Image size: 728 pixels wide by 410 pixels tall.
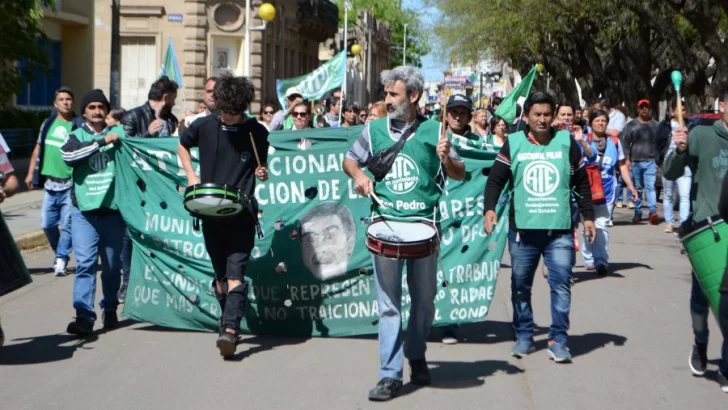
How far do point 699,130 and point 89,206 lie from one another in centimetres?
434

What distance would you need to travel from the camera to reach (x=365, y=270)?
838cm

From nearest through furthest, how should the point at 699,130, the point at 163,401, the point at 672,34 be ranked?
the point at 163,401
the point at 699,130
the point at 672,34

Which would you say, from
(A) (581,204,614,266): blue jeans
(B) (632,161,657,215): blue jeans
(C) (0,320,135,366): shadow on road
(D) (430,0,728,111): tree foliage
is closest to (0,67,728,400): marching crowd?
(C) (0,320,135,366): shadow on road

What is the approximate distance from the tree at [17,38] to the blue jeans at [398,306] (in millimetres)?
17843

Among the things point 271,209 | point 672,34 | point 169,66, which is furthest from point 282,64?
point 271,209

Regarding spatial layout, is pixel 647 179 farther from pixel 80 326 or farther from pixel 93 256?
pixel 80 326

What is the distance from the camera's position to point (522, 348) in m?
7.73

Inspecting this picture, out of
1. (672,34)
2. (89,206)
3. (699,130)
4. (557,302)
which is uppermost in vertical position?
(672,34)

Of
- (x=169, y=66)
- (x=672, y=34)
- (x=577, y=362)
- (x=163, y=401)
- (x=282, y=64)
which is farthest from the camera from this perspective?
(x=282, y=64)

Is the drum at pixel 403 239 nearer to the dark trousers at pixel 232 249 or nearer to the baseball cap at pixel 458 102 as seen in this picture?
the dark trousers at pixel 232 249

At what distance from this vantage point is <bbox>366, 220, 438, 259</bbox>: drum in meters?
6.36

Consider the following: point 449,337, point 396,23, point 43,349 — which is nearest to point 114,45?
point 43,349

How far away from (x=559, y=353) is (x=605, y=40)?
3390cm

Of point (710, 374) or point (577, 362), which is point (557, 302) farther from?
point (710, 374)
